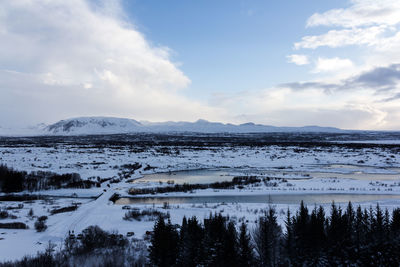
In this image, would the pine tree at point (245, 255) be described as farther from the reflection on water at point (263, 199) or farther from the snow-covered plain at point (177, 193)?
the reflection on water at point (263, 199)

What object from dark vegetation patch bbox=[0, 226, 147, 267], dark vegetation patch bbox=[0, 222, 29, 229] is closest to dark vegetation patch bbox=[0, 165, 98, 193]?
dark vegetation patch bbox=[0, 222, 29, 229]

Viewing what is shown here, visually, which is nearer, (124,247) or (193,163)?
(124,247)

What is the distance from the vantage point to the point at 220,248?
8523 millimetres

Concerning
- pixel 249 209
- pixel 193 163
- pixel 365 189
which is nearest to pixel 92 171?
pixel 193 163

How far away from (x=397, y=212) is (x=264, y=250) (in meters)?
6.04

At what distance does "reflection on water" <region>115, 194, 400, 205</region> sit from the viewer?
18188 mm

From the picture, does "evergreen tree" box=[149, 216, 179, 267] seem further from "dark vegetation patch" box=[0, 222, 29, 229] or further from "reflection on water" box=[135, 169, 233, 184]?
"reflection on water" box=[135, 169, 233, 184]

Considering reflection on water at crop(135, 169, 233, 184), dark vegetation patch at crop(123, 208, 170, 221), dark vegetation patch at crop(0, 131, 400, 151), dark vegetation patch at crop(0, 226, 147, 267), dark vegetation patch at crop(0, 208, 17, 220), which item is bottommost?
reflection on water at crop(135, 169, 233, 184)

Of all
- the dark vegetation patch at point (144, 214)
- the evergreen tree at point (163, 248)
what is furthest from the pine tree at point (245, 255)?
the dark vegetation patch at point (144, 214)

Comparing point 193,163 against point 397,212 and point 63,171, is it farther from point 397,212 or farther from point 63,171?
point 397,212

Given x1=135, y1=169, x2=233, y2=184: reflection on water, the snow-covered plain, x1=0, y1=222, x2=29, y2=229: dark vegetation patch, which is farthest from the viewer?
x1=135, y1=169, x2=233, y2=184: reflection on water

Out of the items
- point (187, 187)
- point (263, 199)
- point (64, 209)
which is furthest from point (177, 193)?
point (64, 209)

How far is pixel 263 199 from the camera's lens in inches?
741

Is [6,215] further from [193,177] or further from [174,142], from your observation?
[174,142]
